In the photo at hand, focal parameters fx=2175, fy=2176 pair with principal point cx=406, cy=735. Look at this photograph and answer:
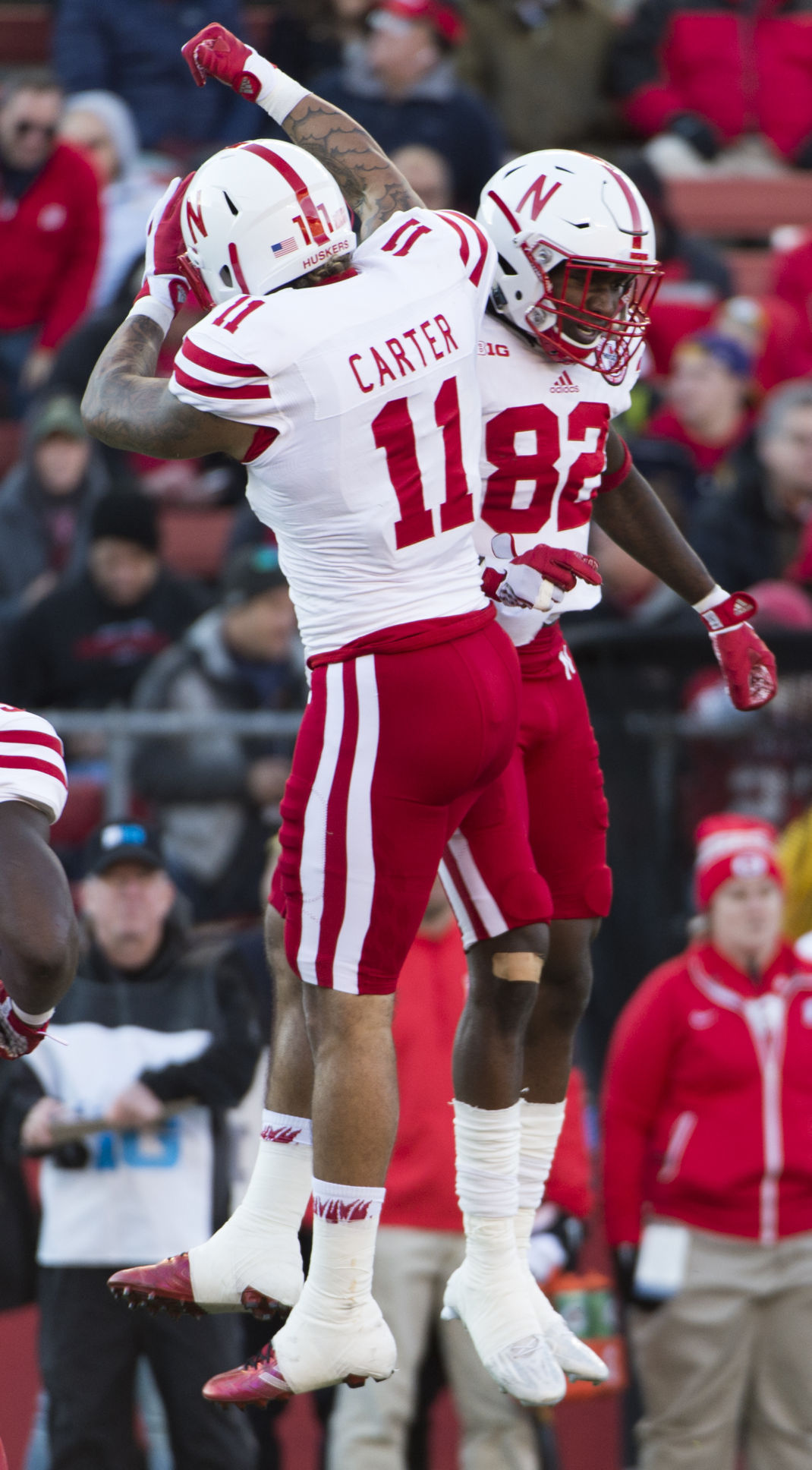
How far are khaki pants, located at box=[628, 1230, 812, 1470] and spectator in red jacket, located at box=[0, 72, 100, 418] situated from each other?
18.1ft

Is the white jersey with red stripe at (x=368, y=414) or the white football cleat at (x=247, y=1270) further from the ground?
the white jersey with red stripe at (x=368, y=414)

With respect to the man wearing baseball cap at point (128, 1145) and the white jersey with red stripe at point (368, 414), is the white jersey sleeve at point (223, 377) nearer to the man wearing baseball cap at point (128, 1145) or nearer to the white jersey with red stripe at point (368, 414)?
the white jersey with red stripe at point (368, 414)

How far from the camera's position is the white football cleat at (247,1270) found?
15.3 feet

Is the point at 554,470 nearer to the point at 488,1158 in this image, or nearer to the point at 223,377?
the point at 223,377

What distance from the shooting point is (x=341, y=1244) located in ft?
14.4

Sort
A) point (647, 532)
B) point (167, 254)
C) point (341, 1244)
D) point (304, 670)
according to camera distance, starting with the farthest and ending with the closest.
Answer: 1. point (304, 670)
2. point (647, 532)
3. point (167, 254)
4. point (341, 1244)

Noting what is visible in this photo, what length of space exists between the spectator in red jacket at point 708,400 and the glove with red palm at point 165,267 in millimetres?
6213

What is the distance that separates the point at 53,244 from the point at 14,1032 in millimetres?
7034

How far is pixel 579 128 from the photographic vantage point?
41.9 feet

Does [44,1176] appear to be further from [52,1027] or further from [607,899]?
[607,899]

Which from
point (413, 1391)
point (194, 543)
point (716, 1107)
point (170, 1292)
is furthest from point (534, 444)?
point (194, 543)

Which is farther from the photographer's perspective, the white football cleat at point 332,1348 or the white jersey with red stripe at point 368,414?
the white football cleat at point 332,1348

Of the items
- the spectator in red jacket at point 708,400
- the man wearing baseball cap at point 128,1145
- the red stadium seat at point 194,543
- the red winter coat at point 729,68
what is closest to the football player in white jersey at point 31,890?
the man wearing baseball cap at point 128,1145

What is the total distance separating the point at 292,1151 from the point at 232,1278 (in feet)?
0.97
